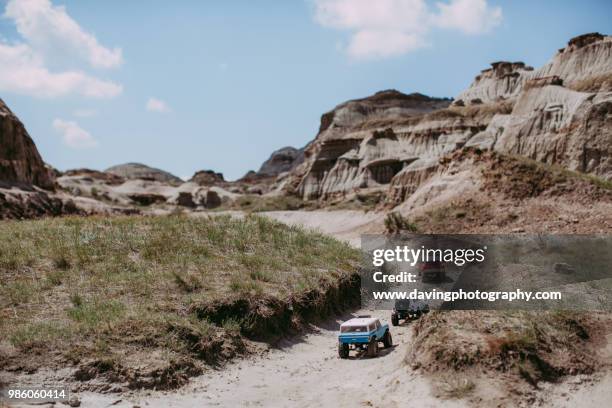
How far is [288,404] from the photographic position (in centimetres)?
966

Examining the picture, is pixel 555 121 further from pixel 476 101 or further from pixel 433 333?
pixel 476 101

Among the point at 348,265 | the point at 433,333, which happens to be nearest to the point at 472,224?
the point at 348,265

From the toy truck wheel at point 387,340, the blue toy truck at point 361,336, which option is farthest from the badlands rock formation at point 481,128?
the blue toy truck at point 361,336

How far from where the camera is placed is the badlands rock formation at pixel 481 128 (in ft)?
135

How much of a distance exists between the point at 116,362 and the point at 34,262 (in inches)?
219

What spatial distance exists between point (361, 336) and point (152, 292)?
4.70 metres

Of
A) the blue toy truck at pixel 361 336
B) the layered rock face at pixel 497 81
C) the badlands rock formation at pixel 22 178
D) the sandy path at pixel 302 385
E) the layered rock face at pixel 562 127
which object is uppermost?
the layered rock face at pixel 497 81

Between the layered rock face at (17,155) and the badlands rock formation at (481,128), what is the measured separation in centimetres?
2745

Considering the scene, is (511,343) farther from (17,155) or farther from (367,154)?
(367,154)

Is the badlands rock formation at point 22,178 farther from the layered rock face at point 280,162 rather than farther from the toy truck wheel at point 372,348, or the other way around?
the layered rock face at point 280,162

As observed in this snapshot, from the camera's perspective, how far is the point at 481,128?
233 ft

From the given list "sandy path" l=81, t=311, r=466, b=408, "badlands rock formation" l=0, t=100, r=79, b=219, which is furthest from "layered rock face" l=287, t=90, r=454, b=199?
"sandy path" l=81, t=311, r=466, b=408

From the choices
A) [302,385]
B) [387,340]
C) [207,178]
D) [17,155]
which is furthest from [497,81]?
[302,385]

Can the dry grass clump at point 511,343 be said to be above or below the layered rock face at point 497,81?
below
